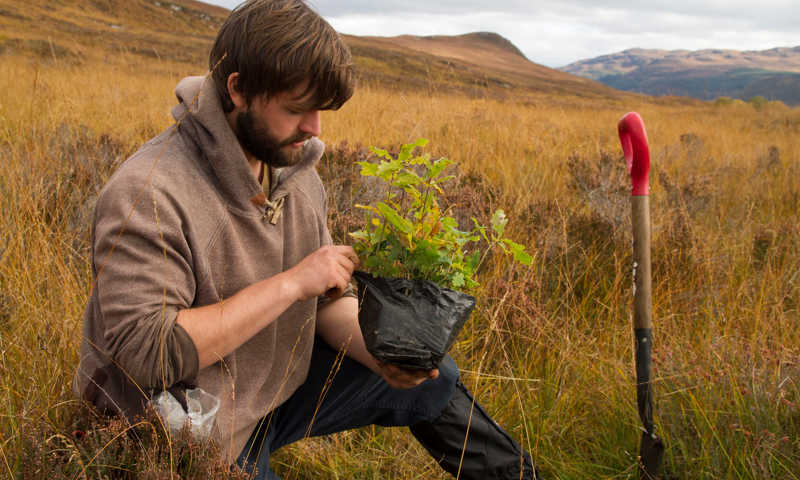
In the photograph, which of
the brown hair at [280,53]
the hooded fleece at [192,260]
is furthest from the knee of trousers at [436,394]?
the brown hair at [280,53]

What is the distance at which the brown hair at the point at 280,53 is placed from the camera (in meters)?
1.38

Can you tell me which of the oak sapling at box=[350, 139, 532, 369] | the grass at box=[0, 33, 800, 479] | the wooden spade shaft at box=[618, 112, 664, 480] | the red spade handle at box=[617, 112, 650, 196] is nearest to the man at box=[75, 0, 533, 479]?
the oak sapling at box=[350, 139, 532, 369]

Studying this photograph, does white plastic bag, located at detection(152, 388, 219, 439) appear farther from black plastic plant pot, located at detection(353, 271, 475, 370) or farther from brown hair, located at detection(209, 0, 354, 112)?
brown hair, located at detection(209, 0, 354, 112)

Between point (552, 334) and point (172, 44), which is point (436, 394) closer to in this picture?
point (552, 334)

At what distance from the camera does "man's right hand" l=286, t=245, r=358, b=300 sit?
1.37m

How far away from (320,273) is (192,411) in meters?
0.50

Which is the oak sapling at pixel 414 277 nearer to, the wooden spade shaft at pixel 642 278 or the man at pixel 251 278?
the man at pixel 251 278

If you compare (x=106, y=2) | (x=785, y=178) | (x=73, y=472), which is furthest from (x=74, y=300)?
(x=106, y=2)

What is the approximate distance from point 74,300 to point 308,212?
1171 mm

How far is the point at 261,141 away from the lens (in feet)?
4.85

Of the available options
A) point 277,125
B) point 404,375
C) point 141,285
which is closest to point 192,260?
point 141,285

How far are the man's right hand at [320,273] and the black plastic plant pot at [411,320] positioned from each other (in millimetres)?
91

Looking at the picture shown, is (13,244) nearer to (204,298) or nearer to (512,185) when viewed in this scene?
(204,298)

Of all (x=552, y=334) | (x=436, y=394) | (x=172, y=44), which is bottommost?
(x=552, y=334)
